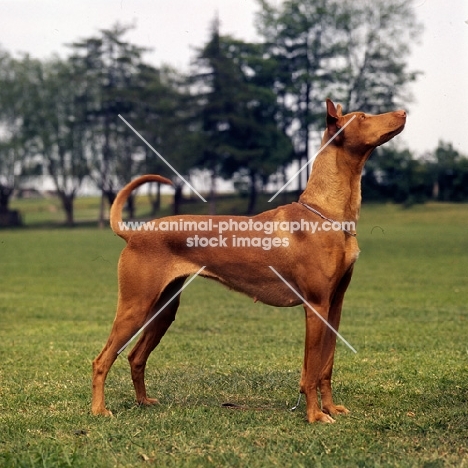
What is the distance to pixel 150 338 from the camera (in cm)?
711

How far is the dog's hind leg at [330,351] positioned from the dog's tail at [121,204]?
5.58 ft

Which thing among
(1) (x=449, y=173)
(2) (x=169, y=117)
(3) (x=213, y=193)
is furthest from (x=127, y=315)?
(2) (x=169, y=117)

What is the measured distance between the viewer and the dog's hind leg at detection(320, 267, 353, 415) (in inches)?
259

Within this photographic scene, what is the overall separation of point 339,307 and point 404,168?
86.9 ft

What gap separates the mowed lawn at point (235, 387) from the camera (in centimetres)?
532

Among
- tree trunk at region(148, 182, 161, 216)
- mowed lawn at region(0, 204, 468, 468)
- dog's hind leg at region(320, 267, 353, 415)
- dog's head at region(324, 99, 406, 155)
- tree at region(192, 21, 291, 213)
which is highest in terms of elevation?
tree at region(192, 21, 291, 213)

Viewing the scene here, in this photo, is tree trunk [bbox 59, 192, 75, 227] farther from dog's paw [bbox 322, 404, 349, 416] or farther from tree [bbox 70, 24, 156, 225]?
dog's paw [bbox 322, 404, 349, 416]

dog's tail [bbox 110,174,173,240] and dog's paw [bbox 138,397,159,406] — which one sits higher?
dog's tail [bbox 110,174,173,240]

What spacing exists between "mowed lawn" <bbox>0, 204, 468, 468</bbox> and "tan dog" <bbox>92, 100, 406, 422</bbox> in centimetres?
22

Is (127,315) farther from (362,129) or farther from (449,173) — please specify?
(449,173)

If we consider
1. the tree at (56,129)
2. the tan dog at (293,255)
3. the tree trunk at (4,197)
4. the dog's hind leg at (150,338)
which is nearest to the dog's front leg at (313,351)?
the tan dog at (293,255)

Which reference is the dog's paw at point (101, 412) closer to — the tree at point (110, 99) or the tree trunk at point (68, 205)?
the tree at point (110, 99)

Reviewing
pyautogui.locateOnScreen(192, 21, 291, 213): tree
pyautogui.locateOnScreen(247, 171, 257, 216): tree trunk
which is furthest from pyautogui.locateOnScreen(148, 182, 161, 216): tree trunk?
pyautogui.locateOnScreen(247, 171, 257, 216): tree trunk

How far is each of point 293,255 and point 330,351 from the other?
0.93m
